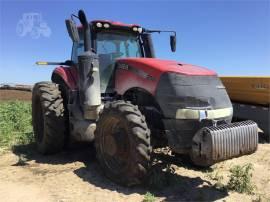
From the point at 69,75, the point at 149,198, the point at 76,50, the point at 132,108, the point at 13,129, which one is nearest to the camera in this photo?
the point at 149,198

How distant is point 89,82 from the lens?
6293 mm

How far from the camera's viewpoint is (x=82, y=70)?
6332 mm

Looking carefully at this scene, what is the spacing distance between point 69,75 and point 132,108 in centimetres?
223

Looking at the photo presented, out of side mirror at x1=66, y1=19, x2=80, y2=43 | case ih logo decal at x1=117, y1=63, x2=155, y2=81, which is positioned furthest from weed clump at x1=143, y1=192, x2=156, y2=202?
side mirror at x1=66, y1=19, x2=80, y2=43

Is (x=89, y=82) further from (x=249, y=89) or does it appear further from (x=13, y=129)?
(x=249, y=89)

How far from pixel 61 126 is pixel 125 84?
1584mm

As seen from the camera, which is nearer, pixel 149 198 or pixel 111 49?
pixel 149 198

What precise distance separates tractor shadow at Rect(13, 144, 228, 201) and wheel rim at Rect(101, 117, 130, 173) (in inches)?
10.0

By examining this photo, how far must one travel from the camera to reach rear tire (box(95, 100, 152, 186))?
204 inches

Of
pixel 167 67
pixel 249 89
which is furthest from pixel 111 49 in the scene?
pixel 249 89

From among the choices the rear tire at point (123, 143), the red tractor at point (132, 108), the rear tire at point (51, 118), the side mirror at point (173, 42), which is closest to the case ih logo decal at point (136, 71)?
the red tractor at point (132, 108)

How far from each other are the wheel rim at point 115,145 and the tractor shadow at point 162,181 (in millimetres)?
254

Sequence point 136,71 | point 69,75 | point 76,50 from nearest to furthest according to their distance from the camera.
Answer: point 136,71 → point 69,75 → point 76,50

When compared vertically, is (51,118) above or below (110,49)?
below
